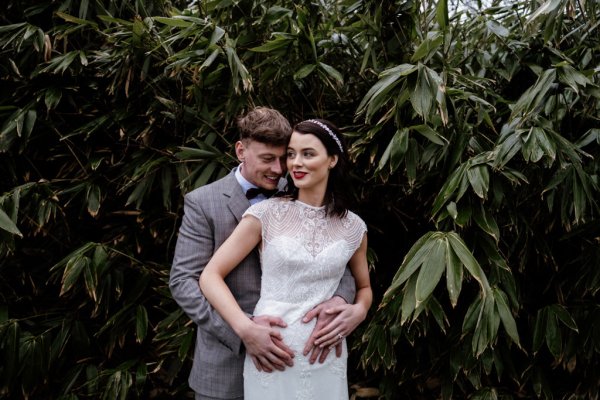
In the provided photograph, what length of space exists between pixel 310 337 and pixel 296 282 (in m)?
0.15

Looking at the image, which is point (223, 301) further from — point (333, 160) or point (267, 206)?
point (333, 160)

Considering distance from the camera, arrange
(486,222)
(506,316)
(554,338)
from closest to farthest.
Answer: (506,316) < (486,222) < (554,338)

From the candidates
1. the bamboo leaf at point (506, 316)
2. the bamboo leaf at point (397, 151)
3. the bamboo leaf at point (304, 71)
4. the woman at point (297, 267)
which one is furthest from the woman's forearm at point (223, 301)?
the bamboo leaf at point (304, 71)

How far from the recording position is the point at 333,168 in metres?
1.61

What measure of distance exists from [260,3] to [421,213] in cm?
124

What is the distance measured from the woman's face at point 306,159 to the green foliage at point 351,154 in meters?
0.57

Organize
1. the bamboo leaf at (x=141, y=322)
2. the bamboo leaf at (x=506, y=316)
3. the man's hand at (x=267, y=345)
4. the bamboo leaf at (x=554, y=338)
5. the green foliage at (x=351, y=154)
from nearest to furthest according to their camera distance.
A: the man's hand at (x=267, y=345) < the bamboo leaf at (x=506, y=316) < the green foliage at (x=351, y=154) < the bamboo leaf at (x=554, y=338) < the bamboo leaf at (x=141, y=322)

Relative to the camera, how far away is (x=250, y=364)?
149cm

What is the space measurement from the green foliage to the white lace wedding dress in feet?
1.80

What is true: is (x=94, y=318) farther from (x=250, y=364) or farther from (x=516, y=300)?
(x=516, y=300)

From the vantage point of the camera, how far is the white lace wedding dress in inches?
57.8

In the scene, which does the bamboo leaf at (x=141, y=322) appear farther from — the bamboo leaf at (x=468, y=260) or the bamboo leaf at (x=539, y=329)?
the bamboo leaf at (x=539, y=329)

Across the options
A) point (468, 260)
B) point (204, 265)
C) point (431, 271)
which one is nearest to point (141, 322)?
point (204, 265)

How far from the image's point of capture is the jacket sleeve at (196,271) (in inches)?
59.8
